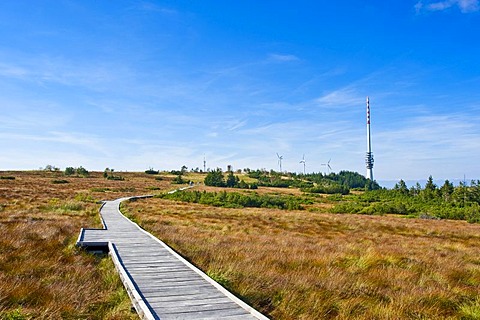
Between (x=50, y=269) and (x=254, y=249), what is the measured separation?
663 cm

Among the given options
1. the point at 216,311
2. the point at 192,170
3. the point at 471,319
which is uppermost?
the point at 192,170

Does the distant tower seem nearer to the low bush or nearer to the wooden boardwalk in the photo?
the low bush

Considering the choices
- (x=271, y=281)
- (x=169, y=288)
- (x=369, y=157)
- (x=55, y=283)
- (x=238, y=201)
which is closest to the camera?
(x=169, y=288)

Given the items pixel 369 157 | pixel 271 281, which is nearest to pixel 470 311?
pixel 271 281

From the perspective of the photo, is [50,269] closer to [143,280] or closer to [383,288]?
[143,280]

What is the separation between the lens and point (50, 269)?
28.7 ft

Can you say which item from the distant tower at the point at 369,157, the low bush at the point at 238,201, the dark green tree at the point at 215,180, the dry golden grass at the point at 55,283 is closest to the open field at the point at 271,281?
the dry golden grass at the point at 55,283

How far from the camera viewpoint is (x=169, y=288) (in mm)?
7082

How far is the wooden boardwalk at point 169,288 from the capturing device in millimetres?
5746

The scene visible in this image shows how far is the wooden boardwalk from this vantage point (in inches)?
226

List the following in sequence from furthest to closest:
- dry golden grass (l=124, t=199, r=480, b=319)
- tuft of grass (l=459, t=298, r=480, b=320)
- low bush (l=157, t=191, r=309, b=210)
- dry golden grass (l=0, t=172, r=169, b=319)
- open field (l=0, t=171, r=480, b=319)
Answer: low bush (l=157, t=191, r=309, b=210)
tuft of grass (l=459, t=298, r=480, b=320)
dry golden grass (l=124, t=199, r=480, b=319)
open field (l=0, t=171, r=480, b=319)
dry golden grass (l=0, t=172, r=169, b=319)

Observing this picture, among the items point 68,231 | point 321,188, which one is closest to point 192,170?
point 321,188

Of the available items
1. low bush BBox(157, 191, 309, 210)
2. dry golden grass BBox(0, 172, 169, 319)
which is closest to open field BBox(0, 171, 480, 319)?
dry golden grass BBox(0, 172, 169, 319)

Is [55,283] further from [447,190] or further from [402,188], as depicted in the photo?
[402,188]
